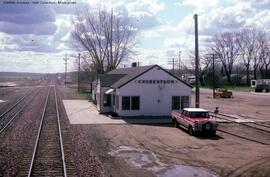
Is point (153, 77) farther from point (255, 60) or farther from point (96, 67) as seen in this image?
point (255, 60)

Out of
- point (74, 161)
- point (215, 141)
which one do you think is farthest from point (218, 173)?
point (215, 141)

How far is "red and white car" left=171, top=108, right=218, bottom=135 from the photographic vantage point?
2633cm

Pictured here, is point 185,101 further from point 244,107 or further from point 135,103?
point 244,107

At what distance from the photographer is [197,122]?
86.3 ft

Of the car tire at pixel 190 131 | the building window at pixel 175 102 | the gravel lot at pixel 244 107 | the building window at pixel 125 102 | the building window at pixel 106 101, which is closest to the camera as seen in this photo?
the car tire at pixel 190 131

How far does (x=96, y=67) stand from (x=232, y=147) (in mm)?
57019

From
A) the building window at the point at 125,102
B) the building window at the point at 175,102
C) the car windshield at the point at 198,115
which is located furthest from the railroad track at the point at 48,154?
the building window at the point at 175,102

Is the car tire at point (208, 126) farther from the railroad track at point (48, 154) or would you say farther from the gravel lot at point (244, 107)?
the gravel lot at point (244, 107)

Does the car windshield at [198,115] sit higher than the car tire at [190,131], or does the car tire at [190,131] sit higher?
the car windshield at [198,115]

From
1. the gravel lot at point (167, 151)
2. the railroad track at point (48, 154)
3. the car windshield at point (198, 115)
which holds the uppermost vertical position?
the car windshield at point (198, 115)

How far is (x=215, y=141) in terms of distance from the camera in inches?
977

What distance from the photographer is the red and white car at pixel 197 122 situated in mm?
26328

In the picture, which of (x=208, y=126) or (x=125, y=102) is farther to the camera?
(x=125, y=102)

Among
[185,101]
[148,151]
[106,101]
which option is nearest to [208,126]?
[148,151]
